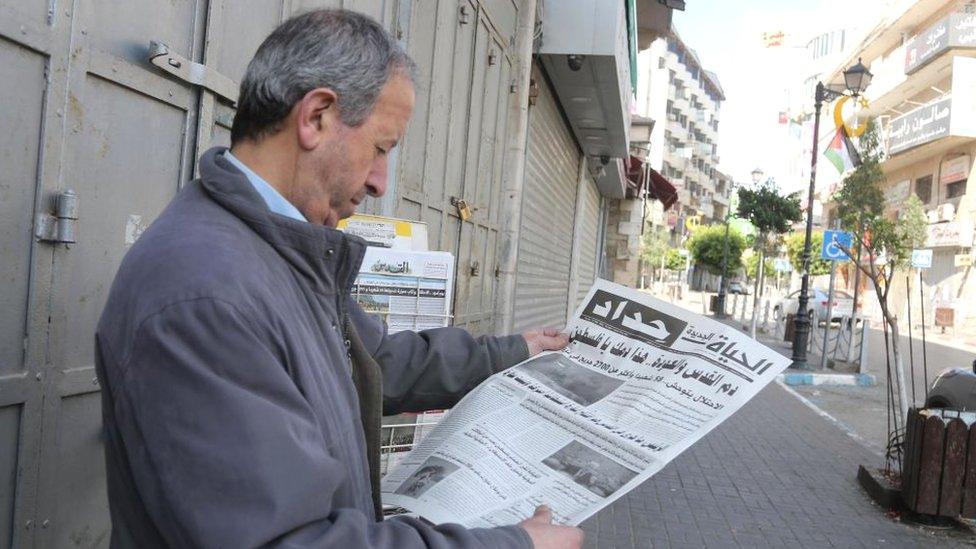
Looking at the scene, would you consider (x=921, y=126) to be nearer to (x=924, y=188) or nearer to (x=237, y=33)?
(x=924, y=188)

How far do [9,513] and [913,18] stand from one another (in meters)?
42.6

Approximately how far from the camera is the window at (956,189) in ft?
104

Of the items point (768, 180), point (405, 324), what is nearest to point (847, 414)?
point (405, 324)

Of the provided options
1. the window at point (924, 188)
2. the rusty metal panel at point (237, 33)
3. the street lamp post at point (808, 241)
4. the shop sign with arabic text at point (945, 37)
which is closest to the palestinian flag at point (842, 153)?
the street lamp post at point (808, 241)

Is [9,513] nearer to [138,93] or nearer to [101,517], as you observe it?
[101,517]

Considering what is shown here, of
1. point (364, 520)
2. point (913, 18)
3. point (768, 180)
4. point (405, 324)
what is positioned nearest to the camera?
point (364, 520)

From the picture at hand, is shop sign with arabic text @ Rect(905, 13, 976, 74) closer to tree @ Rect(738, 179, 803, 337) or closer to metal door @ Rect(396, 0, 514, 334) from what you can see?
tree @ Rect(738, 179, 803, 337)

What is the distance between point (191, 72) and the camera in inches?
97.7

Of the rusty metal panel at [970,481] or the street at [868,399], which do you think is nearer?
the rusty metal panel at [970,481]

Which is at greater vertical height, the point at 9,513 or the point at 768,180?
the point at 768,180

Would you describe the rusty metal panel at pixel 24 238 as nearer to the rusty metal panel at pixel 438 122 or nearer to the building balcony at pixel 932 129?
the rusty metal panel at pixel 438 122

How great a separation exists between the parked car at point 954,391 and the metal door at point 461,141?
441 cm

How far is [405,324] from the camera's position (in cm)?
352

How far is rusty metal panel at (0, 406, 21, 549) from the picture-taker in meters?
1.84
